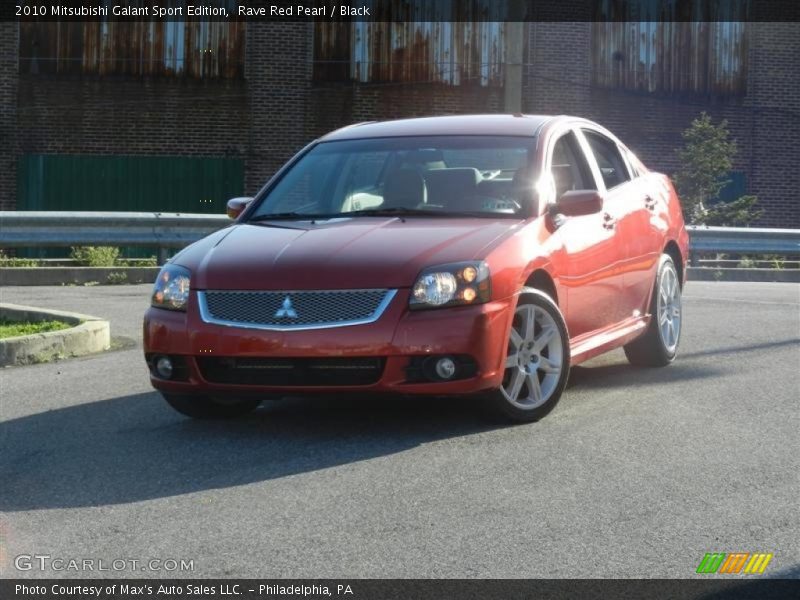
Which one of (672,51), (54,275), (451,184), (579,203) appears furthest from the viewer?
(672,51)

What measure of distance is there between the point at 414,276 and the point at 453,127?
1886 millimetres

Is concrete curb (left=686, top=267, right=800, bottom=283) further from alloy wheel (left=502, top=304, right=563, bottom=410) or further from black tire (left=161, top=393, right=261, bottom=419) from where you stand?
black tire (left=161, top=393, right=261, bottom=419)

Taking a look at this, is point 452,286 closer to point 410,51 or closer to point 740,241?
point 740,241

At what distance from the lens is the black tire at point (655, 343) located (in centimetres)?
895

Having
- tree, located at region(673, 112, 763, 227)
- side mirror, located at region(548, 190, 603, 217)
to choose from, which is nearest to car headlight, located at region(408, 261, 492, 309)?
side mirror, located at region(548, 190, 603, 217)

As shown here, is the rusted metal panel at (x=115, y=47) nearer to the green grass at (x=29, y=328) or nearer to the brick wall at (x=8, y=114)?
the brick wall at (x=8, y=114)

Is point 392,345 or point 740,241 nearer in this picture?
point 392,345

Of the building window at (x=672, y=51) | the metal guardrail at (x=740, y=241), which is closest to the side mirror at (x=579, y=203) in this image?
the metal guardrail at (x=740, y=241)

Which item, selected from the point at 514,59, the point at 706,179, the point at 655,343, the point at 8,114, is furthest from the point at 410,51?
the point at 655,343

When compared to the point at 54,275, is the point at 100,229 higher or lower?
higher

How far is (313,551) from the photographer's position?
477 centimetres

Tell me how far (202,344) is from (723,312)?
279 inches

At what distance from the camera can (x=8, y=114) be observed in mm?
26641

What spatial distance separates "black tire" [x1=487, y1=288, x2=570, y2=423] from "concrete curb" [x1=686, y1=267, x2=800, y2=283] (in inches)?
478
